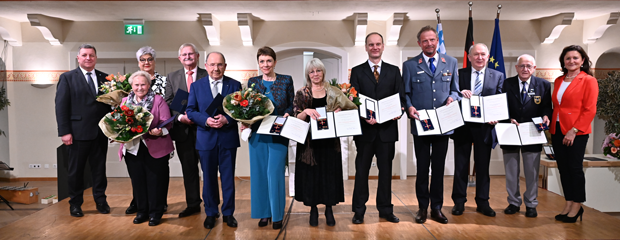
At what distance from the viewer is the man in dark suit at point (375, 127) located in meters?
3.25

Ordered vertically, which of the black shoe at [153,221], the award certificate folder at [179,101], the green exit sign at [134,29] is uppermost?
the green exit sign at [134,29]

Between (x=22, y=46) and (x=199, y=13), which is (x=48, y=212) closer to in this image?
(x=199, y=13)

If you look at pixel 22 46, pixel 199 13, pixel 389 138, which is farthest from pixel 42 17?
pixel 389 138

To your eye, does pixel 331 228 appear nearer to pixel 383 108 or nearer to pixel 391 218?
pixel 391 218

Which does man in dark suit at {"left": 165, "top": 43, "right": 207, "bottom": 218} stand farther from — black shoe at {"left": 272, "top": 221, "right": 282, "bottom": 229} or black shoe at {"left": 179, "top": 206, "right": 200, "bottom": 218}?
black shoe at {"left": 272, "top": 221, "right": 282, "bottom": 229}

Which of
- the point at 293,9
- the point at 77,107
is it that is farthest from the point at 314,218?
the point at 293,9

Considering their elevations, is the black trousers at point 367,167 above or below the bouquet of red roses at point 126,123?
below

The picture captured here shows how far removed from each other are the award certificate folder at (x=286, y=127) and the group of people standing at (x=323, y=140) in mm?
93

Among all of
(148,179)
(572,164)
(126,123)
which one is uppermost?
(126,123)

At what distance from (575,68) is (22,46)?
7.10 metres

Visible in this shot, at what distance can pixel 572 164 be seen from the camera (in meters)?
3.34

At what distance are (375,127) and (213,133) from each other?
135 centimetres

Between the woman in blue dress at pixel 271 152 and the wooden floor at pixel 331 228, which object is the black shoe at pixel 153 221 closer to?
the wooden floor at pixel 331 228

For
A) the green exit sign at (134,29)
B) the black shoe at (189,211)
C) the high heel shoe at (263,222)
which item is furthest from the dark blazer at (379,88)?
the green exit sign at (134,29)
